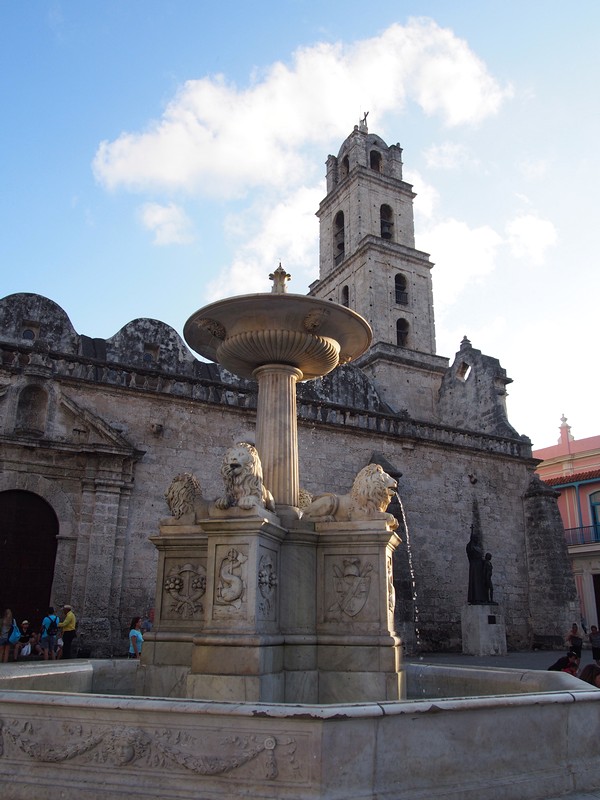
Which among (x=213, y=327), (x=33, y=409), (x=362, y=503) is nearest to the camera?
(x=362, y=503)

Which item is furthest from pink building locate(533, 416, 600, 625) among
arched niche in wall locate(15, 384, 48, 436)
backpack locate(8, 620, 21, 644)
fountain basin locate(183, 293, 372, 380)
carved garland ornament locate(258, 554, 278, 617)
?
carved garland ornament locate(258, 554, 278, 617)

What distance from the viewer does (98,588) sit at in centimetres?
1246

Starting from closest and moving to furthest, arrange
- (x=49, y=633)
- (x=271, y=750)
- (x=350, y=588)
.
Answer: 1. (x=271, y=750)
2. (x=350, y=588)
3. (x=49, y=633)

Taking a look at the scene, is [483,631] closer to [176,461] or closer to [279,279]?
[176,461]

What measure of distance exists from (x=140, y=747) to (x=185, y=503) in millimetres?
2666

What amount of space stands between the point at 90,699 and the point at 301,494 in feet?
12.2

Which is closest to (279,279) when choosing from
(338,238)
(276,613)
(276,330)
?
(276,330)

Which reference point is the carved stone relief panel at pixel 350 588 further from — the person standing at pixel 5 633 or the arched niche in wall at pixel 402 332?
the arched niche in wall at pixel 402 332

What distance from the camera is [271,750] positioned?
11.0ft

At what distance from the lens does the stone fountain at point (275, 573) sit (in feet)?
16.5

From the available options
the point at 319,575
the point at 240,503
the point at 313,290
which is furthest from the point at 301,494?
the point at 313,290

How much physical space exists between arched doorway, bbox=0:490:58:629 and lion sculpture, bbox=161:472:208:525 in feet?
25.1

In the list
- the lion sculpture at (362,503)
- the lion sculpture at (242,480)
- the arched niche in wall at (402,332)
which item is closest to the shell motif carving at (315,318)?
the lion sculpture at (362,503)

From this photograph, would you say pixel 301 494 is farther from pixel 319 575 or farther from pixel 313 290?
pixel 313 290
